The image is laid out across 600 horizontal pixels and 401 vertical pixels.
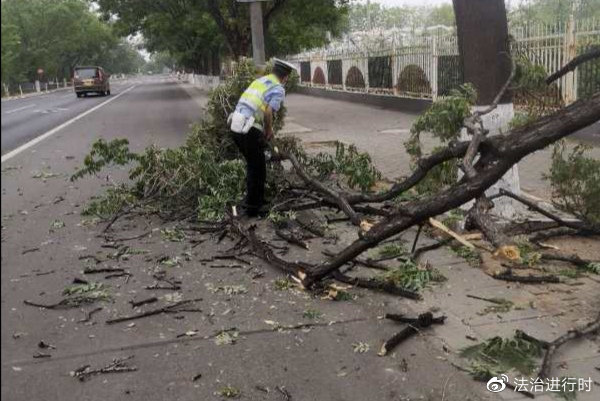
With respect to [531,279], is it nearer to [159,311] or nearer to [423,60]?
[159,311]

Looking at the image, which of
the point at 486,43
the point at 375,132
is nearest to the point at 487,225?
the point at 486,43

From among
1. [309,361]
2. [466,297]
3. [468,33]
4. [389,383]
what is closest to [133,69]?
[309,361]

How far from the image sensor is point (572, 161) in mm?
5691

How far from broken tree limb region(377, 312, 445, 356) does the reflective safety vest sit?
3.18m

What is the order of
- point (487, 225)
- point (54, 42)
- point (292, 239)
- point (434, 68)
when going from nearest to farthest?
point (54, 42) → point (487, 225) → point (292, 239) → point (434, 68)

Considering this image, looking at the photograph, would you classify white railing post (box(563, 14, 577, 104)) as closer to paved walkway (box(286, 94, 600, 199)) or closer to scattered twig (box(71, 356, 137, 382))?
paved walkway (box(286, 94, 600, 199))

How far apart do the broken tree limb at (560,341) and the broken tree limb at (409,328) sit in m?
0.75

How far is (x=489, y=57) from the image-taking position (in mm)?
6309

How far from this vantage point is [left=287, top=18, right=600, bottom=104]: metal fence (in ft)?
37.4

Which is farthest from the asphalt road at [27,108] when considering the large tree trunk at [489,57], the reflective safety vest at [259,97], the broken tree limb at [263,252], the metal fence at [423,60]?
the metal fence at [423,60]

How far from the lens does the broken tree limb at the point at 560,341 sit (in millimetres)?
3271

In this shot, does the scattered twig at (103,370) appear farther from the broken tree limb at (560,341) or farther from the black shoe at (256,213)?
the black shoe at (256,213)

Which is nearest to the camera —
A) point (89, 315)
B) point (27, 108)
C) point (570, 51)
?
point (27, 108)

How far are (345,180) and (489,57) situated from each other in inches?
88.8
